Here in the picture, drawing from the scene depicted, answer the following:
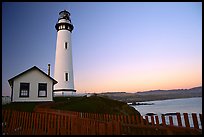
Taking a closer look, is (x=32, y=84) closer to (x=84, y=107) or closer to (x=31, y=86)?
(x=31, y=86)

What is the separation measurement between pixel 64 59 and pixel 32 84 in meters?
7.62

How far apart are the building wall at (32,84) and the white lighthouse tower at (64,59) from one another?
4473mm

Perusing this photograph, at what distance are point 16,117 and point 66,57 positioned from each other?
1899 centimetres

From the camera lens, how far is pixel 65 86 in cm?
2559

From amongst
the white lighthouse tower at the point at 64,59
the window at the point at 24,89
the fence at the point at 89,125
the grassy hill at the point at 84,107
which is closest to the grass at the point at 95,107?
the grassy hill at the point at 84,107

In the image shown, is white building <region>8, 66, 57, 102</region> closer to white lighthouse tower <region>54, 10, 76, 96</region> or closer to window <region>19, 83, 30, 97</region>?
window <region>19, 83, 30, 97</region>

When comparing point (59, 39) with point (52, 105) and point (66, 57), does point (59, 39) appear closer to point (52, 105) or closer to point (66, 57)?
point (66, 57)

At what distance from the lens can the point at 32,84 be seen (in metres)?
20.1

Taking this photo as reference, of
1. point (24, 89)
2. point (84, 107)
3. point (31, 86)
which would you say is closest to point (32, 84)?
point (31, 86)

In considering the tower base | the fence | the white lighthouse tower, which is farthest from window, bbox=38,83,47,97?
the fence

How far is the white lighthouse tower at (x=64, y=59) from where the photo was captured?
25578mm

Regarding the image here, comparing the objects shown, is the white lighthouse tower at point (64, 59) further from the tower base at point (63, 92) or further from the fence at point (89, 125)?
the fence at point (89, 125)

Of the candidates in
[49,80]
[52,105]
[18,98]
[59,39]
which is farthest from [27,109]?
[59,39]

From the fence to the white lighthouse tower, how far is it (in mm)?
16801
